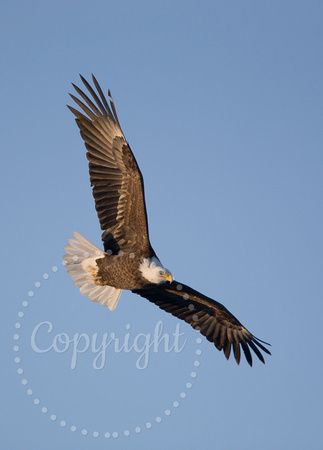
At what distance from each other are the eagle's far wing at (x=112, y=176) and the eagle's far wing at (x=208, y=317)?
1182 mm

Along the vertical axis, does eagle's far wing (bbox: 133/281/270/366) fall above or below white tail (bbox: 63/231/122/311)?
above

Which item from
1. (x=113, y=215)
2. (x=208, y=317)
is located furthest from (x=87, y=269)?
(x=208, y=317)

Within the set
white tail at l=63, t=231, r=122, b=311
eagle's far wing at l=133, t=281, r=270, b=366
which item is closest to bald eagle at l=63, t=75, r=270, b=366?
white tail at l=63, t=231, r=122, b=311

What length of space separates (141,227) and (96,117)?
1.30m

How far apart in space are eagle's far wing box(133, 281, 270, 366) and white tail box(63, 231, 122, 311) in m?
0.35

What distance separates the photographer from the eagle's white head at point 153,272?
7.36m

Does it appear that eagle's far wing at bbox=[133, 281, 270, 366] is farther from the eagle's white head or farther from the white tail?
the eagle's white head

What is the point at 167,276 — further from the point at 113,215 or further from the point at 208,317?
the point at 208,317

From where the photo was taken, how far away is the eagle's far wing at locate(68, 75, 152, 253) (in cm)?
750

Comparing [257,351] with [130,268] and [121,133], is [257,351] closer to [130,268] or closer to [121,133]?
[130,268]

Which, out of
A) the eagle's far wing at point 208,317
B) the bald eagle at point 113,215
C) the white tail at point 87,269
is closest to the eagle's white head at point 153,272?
the bald eagle at point 113,215

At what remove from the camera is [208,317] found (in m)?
8.82

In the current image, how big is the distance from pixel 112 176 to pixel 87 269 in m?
1.13

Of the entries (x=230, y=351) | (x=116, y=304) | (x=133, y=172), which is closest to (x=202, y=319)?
(x=230, y=351)
